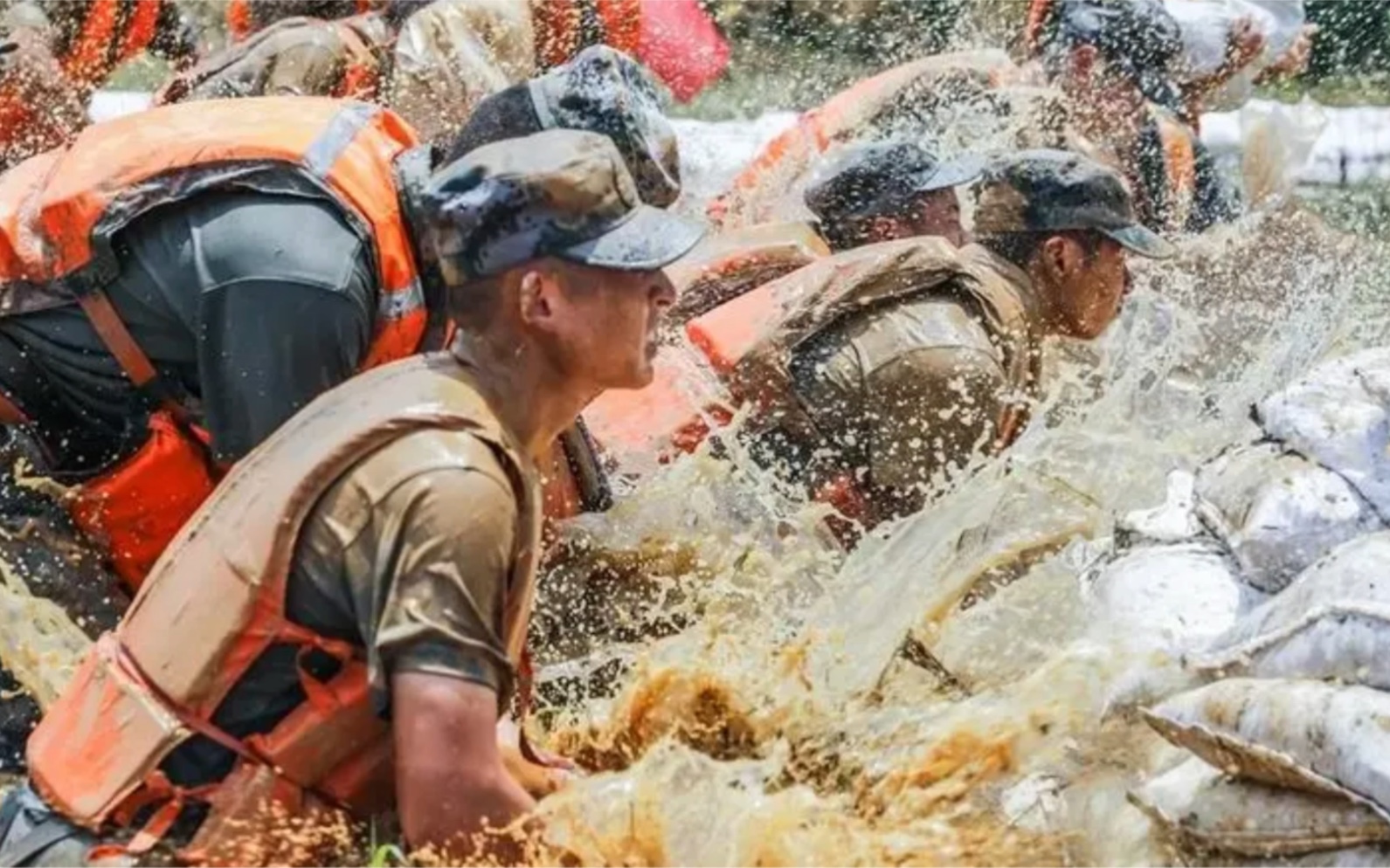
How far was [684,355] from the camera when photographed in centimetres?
540

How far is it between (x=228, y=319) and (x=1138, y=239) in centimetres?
216

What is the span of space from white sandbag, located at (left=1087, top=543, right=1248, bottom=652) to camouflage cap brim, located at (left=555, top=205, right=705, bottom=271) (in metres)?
0.99

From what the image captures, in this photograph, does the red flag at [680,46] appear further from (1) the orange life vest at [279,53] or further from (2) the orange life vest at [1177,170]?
(2) the orange life vest at [1177,170]

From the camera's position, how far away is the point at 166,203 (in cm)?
439

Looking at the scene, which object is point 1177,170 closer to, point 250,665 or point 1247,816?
point 1247,816

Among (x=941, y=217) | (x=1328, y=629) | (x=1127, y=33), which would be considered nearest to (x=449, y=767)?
(x=1328, y=629)

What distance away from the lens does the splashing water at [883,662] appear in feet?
11.5

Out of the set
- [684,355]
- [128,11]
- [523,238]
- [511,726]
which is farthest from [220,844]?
[128,11]

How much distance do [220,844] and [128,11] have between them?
5.47m

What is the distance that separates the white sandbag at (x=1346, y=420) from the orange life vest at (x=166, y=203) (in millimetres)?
1401

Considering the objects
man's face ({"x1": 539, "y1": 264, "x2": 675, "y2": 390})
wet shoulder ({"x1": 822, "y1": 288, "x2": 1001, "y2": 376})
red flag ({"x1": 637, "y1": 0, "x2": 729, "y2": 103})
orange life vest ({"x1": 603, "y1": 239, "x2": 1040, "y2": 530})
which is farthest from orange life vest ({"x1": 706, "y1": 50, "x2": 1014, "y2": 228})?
man's face ({"x1": 539, "y1": 264, "x2": 675, "y2": 390})

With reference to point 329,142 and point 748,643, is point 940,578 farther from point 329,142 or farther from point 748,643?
point 329,142

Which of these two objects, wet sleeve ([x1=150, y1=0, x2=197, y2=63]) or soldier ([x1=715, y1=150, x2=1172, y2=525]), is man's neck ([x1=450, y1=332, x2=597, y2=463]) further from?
wet sleeve ([x1=150, y1=0, x2=197, y2=63])

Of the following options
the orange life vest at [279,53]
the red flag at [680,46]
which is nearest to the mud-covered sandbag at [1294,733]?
the orange life vest at [279,53]
